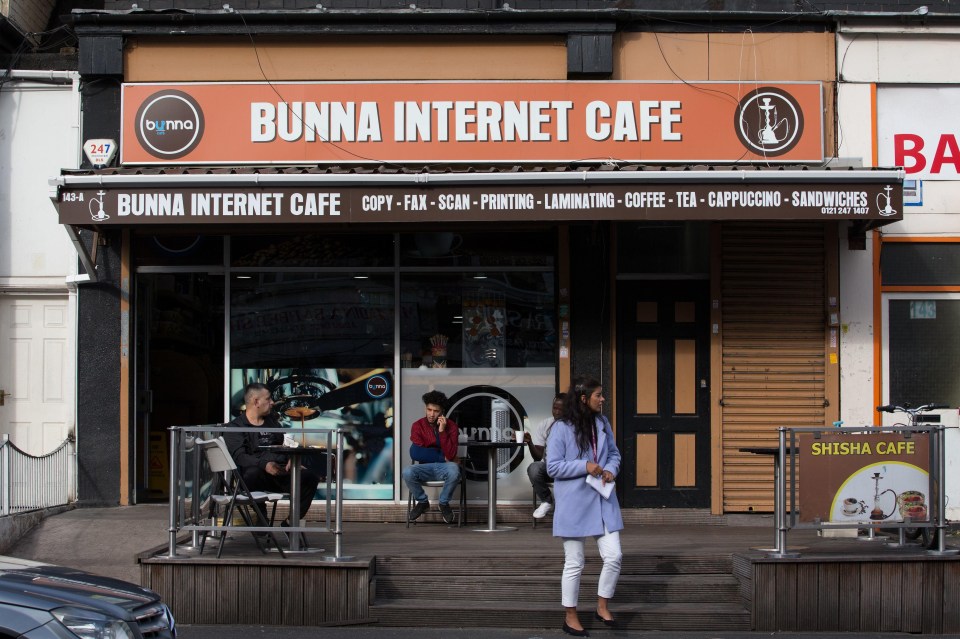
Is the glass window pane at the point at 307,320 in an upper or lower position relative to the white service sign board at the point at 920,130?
lower

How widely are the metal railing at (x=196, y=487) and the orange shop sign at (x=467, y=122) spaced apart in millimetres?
4007

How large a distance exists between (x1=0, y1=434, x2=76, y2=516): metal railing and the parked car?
15.3 feet

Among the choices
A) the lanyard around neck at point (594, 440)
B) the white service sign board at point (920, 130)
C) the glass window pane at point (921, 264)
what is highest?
the white service sign board at point (920, 130)

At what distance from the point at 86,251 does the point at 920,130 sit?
882 centimetres

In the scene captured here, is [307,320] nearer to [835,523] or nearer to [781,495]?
[781,495]

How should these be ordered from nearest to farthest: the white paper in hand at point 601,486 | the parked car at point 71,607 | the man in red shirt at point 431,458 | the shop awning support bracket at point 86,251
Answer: the parked car at point 71,607
the white paper in hand at point 601,486
the man in red shirt at point 431,458
the shop awning support bracket at point 86,251

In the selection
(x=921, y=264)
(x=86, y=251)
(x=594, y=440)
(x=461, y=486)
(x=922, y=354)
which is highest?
(x=86, y=251)

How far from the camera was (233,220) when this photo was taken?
10.2 meters

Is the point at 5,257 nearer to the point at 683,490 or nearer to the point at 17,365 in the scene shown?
the point at 17,365

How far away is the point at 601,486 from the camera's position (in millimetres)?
7645

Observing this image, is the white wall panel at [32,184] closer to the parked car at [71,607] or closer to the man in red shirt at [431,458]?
the man in red shirt at [431,458]

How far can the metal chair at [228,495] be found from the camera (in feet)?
27.5

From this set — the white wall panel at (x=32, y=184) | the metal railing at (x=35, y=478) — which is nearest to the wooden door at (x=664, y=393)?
the metal railing at (x=35, y=478)

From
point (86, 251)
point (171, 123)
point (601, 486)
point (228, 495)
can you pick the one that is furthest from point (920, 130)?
point (86, 251)
